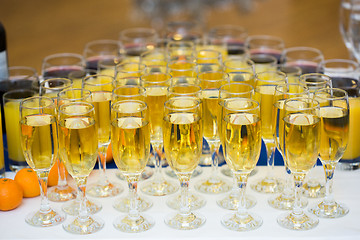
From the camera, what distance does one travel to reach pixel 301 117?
1.32 m

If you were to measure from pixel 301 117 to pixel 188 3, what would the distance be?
419 centimetres

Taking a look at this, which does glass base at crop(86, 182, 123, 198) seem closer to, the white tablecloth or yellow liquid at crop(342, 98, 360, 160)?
the white tablecloth

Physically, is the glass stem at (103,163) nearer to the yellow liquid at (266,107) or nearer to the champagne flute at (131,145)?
the champagne flute at (131,145)

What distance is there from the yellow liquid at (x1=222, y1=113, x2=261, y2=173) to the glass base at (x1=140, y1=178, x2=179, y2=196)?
0.31m

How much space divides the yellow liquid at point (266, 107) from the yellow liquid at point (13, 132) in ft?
2.31

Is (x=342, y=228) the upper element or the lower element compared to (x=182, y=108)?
lower

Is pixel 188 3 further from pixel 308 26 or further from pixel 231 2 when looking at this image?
pixel 308 26

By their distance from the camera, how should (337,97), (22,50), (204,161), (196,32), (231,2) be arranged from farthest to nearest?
(231,2) → (22,50) → (196,32) → (204,161) → (337,97)

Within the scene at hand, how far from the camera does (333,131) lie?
1.38 metres

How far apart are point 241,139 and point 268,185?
35 cm

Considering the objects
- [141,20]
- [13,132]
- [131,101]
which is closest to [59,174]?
[13,132]

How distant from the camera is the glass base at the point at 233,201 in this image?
1.48 m

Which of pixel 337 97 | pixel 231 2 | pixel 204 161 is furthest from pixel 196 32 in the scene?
pixel 231 2

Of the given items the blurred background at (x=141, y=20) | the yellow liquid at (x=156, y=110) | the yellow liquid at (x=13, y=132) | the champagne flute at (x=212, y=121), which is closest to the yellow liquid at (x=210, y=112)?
the champagne flute at (x=212, y=121)
